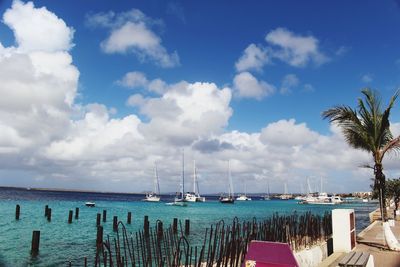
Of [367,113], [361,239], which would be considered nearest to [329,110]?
[367,113]

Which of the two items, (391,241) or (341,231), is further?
(341,231)

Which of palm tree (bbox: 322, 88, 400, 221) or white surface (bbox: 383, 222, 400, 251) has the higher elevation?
palm tree (bbox: 322, 88, 400, 221)

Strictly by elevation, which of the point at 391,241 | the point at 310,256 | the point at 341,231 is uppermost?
the point at 341,231

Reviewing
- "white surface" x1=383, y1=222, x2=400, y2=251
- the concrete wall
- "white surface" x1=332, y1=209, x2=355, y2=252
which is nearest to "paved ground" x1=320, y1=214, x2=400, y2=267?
"white surface" x1=383, y1=222, x2=400, y2=251

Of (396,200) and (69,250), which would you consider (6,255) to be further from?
(396,200)

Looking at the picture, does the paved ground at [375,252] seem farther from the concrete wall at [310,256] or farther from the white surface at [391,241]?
the concrete wall at [310,256]

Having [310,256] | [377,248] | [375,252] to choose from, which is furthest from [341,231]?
[310,256]

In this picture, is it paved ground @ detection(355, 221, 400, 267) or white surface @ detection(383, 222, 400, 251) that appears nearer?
paved ground @ detection(355, 221, 400, 267)

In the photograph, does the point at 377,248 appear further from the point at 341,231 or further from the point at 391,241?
the point at 341,231

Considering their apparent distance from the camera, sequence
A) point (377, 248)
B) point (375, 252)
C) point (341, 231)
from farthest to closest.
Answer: point (377, 248) < point (341, 231) < point (375, 252)

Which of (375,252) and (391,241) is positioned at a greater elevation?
(391,241)

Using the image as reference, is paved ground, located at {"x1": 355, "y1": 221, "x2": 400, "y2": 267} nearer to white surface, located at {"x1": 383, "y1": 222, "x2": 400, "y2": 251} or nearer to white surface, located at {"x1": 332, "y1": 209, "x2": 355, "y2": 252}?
white surface, located at {"x1": 383, "y1": 222, "x2": 400, "y2": 251}

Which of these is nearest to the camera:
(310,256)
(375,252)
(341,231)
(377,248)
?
(310,256)

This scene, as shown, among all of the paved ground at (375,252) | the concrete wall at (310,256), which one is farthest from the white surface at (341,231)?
the paved ground at (375,252)
